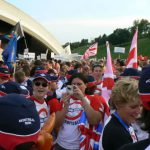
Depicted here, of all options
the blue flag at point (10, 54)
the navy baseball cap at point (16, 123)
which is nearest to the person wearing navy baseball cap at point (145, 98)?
the navy baseball cap at point (16, 123)

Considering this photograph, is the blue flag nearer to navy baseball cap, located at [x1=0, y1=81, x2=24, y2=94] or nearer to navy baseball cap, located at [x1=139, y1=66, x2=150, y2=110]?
navy baseball cap, located at [x1=0, y1=81, x2=24, y2=94]

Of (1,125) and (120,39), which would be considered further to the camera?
(120,39)

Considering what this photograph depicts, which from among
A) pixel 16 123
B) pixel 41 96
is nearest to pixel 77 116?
pixel 41 96

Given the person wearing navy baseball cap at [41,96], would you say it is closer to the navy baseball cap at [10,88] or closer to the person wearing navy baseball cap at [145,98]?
the navy baseball cap at [10,88]

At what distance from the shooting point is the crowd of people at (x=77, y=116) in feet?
5.48

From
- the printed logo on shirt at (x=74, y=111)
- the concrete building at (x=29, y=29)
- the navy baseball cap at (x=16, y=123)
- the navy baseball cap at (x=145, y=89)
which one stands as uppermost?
the concrete building at (x=29, y=29)

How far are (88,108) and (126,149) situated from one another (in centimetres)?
255

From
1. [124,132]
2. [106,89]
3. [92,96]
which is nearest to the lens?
[124,132]

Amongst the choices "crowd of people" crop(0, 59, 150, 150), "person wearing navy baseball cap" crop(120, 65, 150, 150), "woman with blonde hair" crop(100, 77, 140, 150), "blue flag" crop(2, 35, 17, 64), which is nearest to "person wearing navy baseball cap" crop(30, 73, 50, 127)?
"crowd of people" crop(0, 59, 150, 150)

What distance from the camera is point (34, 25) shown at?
5062 centimetres

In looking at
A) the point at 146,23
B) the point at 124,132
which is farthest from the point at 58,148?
the point at 146,23

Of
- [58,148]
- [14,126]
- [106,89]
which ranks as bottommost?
[58,148]

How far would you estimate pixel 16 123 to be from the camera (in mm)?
1649

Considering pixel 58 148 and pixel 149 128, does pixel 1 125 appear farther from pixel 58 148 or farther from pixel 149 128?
pixel 58 148
